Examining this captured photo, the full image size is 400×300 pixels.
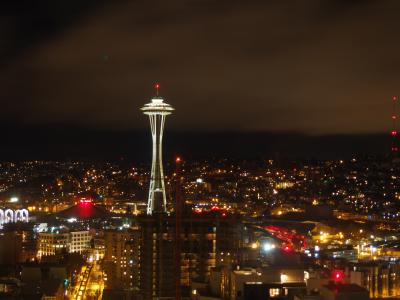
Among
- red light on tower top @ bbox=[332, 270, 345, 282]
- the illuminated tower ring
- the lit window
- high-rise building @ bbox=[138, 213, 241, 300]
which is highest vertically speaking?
the illuminated tower ring

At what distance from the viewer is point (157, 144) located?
25281 millimetres

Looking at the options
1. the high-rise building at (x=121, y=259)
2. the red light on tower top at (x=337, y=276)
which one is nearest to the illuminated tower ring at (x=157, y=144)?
the high-rise building at (x=121, y=259)

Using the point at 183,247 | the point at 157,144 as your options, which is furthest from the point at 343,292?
the point at 157,144

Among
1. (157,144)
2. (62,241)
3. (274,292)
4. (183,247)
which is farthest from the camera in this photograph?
(62,241)

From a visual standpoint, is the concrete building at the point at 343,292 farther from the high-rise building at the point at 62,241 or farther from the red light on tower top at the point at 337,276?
the high-rise building at the point at 62,241

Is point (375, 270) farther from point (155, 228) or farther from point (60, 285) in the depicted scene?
point (60, 285)

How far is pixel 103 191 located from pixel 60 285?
41.4m

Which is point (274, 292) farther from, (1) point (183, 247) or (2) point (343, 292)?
(1) point (183, 247)

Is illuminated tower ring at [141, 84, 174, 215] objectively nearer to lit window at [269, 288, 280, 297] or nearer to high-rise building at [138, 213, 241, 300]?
high-rise building at [138, 213, 241, 300]

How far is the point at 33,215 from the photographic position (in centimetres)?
4403

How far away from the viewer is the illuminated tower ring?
83.1 feet

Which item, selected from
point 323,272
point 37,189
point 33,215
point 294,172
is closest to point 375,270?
point 323,272

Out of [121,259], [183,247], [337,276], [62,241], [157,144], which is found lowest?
[337,276]

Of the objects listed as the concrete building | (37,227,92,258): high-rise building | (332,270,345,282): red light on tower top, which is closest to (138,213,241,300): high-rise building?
(332,270,345,282): red light on tower top
